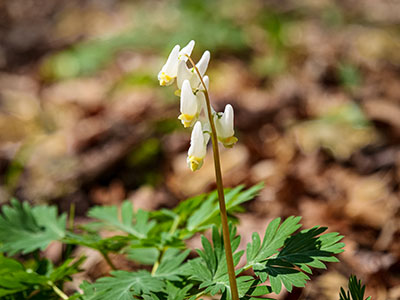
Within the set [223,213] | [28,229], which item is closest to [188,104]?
[223,213]

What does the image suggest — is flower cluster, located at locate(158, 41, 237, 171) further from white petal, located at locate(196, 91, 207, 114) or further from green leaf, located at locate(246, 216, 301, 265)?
green leaf, located at locate(246, 216, 301, 265)

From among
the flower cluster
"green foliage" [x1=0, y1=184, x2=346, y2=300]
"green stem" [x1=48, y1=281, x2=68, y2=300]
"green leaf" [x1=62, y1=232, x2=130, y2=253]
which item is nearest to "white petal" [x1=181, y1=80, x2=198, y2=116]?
the flower cluster

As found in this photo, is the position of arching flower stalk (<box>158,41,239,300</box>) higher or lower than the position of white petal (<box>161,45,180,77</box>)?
lower

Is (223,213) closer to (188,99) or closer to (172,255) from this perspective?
(188,99)

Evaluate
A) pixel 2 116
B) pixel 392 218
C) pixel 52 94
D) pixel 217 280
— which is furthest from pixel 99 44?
pixel 217 280

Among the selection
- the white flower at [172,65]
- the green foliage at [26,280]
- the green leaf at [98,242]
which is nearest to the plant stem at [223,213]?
the white flower at [172,65]
